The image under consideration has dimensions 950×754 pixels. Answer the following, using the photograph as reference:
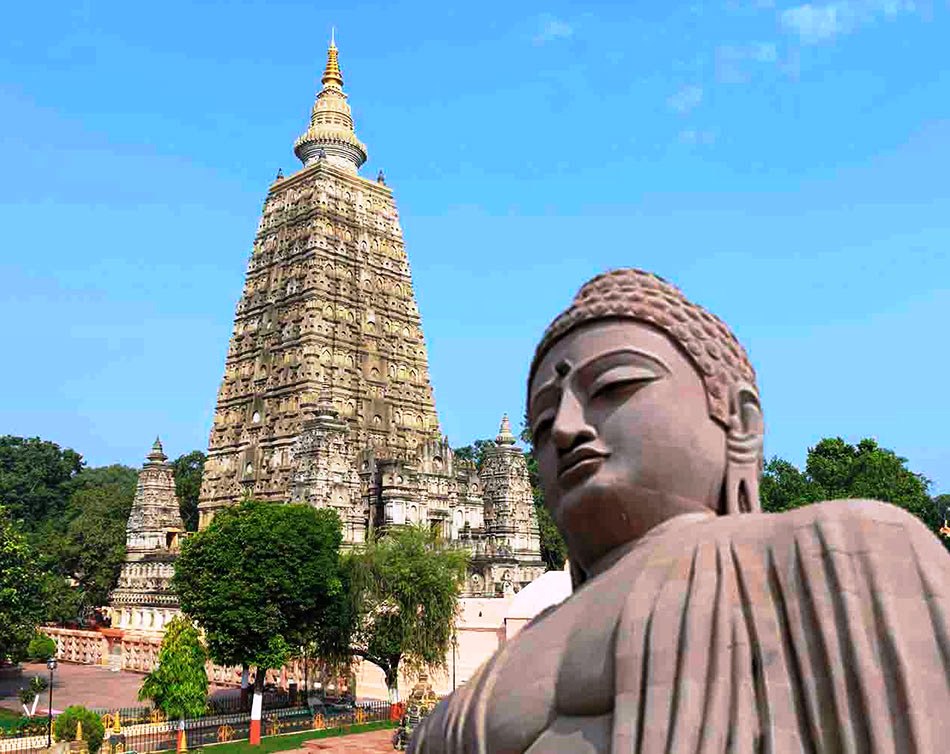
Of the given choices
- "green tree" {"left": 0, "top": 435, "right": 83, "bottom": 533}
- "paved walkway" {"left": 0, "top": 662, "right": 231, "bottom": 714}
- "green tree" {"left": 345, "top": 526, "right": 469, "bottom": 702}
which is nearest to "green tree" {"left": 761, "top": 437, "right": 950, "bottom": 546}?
"green tree" {"left": 345, "top": 526, "right": 469, "bottom": 702}

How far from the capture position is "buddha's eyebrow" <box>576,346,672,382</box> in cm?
534

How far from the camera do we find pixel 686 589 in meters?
4.51

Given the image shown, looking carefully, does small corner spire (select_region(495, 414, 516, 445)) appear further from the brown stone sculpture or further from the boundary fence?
the brown stone sculpture

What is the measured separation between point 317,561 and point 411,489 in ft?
51.1

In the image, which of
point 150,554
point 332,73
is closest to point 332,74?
point 332,73

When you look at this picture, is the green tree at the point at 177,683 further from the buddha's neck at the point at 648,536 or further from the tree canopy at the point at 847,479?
the tree canopy at the point at 847,479

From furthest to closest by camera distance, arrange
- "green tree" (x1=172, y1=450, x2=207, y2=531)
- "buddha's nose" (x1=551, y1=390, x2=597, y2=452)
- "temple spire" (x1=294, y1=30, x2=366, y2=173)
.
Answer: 1. "green tree" (x1=172, y1=450, x2=207, y2=531)
2. "temple spire" (x1=294, y1=30, x2=366, y2=173)
3. "buddha's nose" (x1=551, y1=390, x2=597, y2=452)

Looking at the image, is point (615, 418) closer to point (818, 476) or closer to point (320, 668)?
point (320, 668)

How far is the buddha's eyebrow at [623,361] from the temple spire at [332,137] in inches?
2270

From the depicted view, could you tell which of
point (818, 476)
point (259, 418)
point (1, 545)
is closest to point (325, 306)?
point (259, 418)

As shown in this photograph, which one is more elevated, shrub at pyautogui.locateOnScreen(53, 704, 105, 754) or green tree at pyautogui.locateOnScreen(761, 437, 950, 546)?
green tree at pyautogui.locateOnScreen(761, 437, 950, 546)

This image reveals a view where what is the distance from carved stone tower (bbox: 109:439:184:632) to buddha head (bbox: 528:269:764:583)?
51.2 meters

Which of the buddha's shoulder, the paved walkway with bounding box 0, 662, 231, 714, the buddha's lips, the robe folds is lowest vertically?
the paved walkway with bounding box 0, 662, 231, 714

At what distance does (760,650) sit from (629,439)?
147 centimetres
